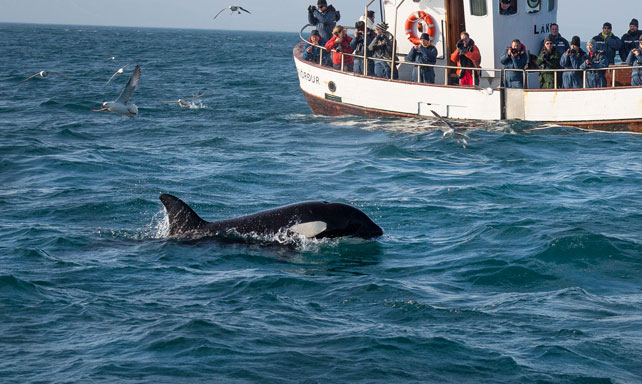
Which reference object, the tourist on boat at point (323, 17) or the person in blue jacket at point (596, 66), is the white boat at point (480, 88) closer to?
the person in blue jacket at point (596, 66)

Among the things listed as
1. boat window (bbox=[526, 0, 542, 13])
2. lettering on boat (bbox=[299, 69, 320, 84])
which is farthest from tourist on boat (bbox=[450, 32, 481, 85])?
lettering on boat (bbox=[299, 69, 320, 84])

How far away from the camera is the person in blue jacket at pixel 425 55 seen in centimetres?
2492

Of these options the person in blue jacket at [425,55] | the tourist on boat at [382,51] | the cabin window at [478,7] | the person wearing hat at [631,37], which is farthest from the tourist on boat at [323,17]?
the person wearing hat at [631,37]

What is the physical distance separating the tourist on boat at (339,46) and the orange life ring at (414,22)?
1.94 metres

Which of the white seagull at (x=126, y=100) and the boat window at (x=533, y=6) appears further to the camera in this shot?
the boat window at (x=533, y=6)

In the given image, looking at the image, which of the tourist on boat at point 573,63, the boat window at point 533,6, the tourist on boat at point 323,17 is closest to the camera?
the tourist on boat at point 573,63

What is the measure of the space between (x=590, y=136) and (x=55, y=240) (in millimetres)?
15020

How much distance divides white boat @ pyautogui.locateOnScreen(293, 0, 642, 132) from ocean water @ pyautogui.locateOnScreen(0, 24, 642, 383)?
2.76 ft

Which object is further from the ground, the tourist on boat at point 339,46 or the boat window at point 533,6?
the boat window at point 533,6

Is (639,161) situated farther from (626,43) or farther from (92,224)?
(92,224)

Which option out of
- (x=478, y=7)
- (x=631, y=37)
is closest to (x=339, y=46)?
(x=478, y=7)

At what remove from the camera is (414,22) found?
26938mm

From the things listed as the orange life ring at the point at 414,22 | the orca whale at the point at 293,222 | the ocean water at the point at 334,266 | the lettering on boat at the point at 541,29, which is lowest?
the ocean water at the point at 334,266

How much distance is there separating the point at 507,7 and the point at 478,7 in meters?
0.87
